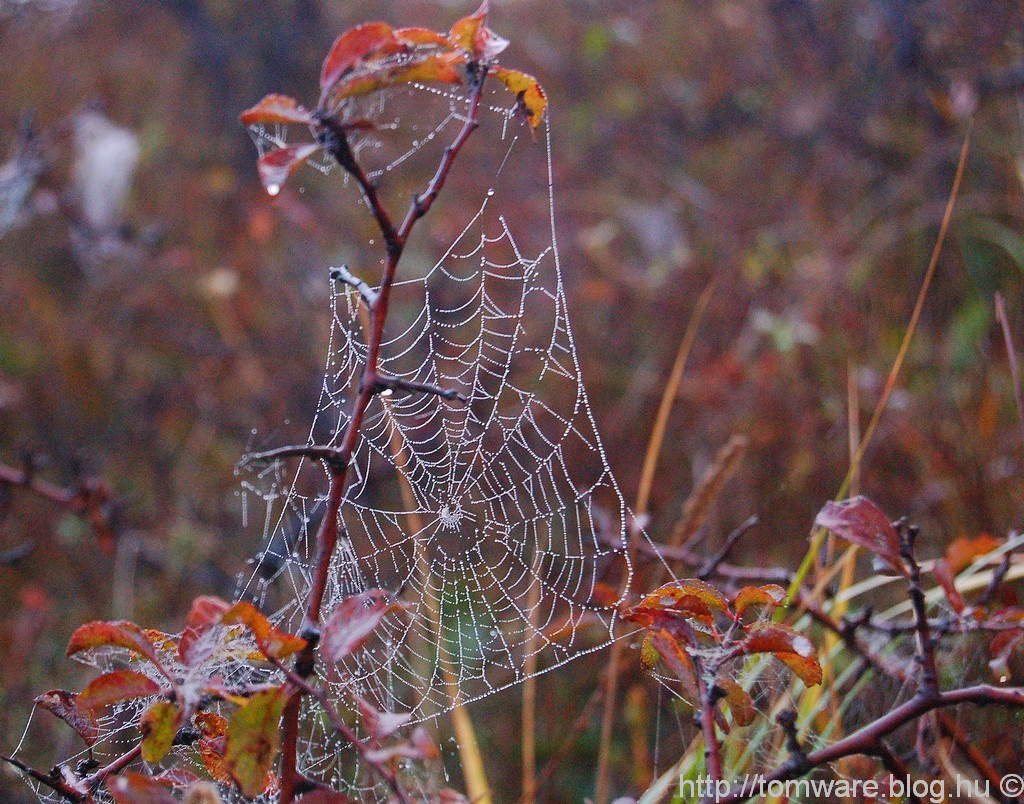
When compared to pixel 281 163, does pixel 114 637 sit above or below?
below

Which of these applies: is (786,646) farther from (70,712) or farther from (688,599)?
(70,712)

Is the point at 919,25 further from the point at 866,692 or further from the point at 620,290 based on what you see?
the point at 866,692

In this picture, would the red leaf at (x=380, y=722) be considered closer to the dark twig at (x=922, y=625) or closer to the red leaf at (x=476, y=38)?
the dark twig at (x=922, y=625)

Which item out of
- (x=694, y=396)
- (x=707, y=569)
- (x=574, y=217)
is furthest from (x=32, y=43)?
(x=707, y=569)

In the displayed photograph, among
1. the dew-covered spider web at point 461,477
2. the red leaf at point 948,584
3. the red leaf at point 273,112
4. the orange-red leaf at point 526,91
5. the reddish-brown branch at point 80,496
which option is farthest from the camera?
the reddish-brown branch at point 80,496

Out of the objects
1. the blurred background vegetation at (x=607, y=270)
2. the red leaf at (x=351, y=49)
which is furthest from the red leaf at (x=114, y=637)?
the blurred background vegetation at (x=607, y=270)

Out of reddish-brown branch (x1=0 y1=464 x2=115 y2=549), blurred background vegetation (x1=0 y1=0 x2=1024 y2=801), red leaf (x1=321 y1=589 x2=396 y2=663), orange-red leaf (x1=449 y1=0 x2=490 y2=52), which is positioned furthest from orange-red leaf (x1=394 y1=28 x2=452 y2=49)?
reddish-brown branch (x1=0 y1=464 x2=115 y2=549)

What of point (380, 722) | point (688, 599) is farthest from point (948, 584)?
point (380, 722)
